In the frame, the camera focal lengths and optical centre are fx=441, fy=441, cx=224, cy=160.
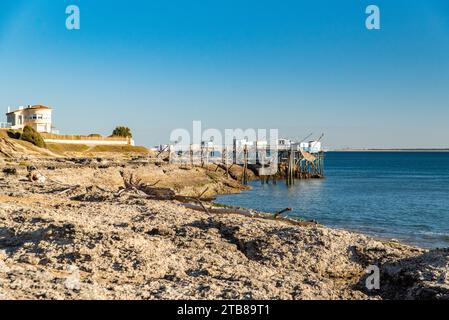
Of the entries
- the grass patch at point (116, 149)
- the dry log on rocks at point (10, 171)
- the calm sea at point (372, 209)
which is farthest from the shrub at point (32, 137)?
the dry log on rocks at point (10, 171)

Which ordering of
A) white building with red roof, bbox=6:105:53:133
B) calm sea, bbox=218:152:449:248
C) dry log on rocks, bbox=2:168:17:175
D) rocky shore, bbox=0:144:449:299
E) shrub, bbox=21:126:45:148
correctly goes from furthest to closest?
white building with red roof, bbox=6:105:53:133 < shrub, bbox=21:126:45:148 < dry log on rocks, bbox=2:168:17:175 < calm sea, bbox=218:152:449:248 < rocky shore, bbox=0:144:449:299

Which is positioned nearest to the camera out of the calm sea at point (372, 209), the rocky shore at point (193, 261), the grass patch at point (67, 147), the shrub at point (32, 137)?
the rocky shore at point (193, 261)

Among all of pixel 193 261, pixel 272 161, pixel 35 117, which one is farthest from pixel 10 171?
pixel 35 117

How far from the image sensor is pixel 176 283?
712 cm

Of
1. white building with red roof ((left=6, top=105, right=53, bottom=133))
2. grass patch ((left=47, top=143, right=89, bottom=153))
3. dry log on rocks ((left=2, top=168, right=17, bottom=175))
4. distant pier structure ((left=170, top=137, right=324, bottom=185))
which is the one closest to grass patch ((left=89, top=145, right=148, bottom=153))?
grass patch ((left=47, top=143, right=89, bottom=153))

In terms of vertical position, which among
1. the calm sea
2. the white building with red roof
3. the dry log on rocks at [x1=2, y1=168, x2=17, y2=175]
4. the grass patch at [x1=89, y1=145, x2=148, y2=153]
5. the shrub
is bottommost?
the calm sea

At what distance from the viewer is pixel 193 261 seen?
8.42m

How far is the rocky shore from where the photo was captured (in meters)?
6.68

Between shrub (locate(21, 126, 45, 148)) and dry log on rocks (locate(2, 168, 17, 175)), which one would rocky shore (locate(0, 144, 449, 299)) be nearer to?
dry log on rocks (locate(2, 168, 17, 175))

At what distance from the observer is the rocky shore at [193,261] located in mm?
6680

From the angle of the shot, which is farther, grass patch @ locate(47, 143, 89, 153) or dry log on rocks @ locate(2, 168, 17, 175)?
grass patch @ locate(47, 143, 89, 153)

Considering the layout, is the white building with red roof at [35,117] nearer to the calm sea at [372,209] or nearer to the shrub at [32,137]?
the shrub at [32,137]
